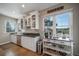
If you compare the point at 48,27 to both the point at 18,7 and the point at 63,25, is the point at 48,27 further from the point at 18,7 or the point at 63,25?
the point at 18,7

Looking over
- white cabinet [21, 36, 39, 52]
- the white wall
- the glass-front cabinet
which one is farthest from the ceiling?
white cabinet [21, 36, 39, 52]

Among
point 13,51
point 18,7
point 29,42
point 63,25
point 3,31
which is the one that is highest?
point 18,7

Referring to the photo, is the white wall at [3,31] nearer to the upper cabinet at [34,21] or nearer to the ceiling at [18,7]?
the ceiling at [18,7]

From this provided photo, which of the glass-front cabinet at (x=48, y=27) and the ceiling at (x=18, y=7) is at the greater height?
the ceiling at (x=18, y=7)

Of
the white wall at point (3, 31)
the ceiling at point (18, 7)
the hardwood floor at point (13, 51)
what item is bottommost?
the hardwood floor at point (13, 51)

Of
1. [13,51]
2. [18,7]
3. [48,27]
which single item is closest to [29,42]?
[13,51]

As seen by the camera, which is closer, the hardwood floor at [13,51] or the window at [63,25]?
the window at [63,25]

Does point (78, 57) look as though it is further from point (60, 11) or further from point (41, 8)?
point (41, 8)

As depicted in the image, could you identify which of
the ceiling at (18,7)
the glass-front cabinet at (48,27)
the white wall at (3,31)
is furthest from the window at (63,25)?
the white wall at (3,31)

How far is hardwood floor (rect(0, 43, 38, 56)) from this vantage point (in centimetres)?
174

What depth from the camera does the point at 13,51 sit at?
5.73 ft

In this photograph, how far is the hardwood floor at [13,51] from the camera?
68.4 inches

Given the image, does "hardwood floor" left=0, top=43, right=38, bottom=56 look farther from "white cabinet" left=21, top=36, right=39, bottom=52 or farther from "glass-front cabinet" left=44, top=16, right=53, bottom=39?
"glass-front cabinet" left=44, top=16, right=53, bottom=39

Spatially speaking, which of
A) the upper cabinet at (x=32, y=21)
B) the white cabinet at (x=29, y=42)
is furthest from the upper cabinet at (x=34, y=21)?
the white cabinet at (x=29, y=42)
